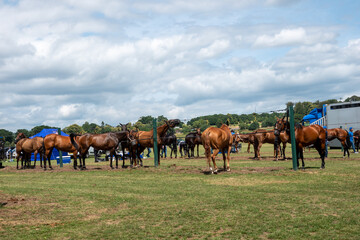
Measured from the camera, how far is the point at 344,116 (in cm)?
3716

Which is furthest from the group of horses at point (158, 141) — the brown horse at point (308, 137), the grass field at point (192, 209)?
the grass field at point (192, 209)

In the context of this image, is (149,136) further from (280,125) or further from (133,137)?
(280,125)

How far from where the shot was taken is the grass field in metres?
6.81

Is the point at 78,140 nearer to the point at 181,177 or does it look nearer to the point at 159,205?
the point at 181,177

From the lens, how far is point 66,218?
328 inches

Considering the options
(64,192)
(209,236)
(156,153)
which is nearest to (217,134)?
(156,153)

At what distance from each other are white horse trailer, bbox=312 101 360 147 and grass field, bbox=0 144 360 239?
2514cm

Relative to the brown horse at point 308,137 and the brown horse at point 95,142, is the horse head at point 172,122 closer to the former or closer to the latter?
the brown horse at point 95,142

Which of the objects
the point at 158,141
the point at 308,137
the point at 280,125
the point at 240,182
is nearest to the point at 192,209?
the point at 240,182

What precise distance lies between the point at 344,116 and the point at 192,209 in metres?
33.2

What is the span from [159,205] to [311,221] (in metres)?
3.98

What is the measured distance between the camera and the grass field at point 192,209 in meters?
6.81

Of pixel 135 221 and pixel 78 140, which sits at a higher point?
pixel 78 140

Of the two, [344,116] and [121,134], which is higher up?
[344,116]
